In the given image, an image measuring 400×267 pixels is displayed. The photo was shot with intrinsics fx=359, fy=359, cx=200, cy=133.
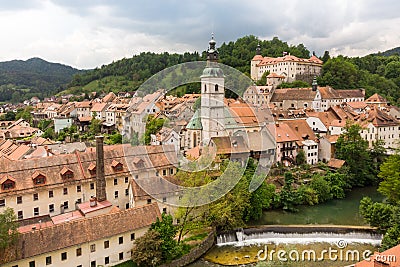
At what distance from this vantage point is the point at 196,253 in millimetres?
22906

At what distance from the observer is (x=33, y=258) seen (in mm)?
18406

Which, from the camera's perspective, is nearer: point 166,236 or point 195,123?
point 166,236

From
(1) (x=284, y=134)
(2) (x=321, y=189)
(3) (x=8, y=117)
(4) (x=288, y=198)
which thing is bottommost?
(4) (x=288, y=198)

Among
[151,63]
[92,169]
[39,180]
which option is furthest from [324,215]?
[151,63]

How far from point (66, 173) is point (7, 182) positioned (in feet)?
12.4

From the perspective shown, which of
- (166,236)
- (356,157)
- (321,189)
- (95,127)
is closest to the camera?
(166,236)

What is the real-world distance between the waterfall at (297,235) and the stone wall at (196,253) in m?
0.91

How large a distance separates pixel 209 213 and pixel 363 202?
1162 centimetres

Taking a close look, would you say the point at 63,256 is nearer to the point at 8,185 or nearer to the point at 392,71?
the point at 8,185

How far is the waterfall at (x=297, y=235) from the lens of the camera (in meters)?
25.1

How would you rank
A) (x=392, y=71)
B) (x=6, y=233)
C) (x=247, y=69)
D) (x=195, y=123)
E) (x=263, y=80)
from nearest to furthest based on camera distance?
(x=6, y=233) → (x=195, y=123) → (x=263, y=80) → (x=247, y=69) → (x=392, y=71)

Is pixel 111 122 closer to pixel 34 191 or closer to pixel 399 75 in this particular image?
pixel 34 191

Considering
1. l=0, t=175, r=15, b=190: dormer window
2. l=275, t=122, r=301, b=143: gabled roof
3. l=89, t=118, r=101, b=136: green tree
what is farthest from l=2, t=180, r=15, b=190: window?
l=89, t=118, r=101, b=136: green tree

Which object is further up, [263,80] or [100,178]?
[263,80]
